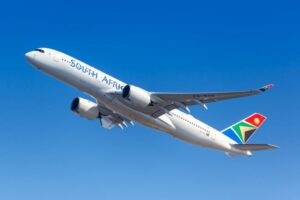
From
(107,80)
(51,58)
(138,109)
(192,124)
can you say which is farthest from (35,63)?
(192,124)

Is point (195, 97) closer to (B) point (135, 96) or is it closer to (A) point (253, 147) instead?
(B) point (135, 96)

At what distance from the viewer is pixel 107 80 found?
139ft

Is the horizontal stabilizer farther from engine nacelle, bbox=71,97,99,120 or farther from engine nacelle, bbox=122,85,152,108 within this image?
Result: engine nacelle, bbox=71,97,99,120

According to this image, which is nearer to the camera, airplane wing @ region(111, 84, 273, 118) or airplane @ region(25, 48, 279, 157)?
airplane wing @ region(111, 84, 273, 118)

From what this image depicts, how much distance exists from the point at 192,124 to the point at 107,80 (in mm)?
8046

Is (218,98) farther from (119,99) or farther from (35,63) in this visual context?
(35,63)

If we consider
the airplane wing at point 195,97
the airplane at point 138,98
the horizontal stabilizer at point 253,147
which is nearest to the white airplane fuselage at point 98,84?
the airplane at point 138,98

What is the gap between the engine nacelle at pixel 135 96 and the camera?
135ft

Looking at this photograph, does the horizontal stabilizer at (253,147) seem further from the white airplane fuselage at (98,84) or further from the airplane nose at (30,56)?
the airplane nose at (30,56)

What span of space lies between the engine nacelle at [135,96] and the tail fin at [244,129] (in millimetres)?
10721

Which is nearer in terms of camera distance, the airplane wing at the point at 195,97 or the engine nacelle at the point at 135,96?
the airplane wing at the point at 195,97

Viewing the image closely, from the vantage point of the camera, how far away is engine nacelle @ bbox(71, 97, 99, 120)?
48.0m

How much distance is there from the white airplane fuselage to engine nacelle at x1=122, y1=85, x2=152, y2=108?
1115 mm

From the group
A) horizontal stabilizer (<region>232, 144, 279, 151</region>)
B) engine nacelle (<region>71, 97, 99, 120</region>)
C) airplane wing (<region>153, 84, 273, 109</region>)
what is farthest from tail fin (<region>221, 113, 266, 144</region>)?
engine nacelle (<region>71, 97, 99, 120</region>)
